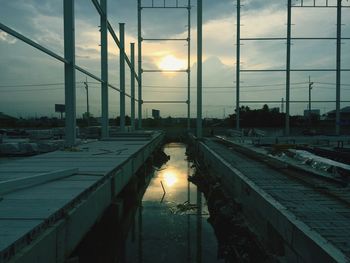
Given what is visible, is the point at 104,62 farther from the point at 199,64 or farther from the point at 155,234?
the point at 199,64

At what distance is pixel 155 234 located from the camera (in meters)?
6.76

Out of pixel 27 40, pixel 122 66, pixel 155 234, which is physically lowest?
pixel 155 234

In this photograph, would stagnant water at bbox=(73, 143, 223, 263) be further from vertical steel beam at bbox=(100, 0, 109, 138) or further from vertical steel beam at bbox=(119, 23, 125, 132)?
vertical steel beam at bbox=(119, 23, 125, 132)

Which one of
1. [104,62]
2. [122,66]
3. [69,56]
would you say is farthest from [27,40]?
[122,66]

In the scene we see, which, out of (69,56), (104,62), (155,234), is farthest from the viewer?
(104,62)

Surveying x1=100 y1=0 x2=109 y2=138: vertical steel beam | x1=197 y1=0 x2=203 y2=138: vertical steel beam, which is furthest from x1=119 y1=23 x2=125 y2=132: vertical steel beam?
x1=197 y1=0 x2=203 y2=138: vertical steel beam

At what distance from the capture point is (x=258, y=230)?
5.46 metres

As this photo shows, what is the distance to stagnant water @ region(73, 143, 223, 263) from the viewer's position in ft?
18.6

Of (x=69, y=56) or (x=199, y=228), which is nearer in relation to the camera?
(x=199, y=228)

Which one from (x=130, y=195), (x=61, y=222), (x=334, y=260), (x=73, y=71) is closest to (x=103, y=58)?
(x=73, y=71)

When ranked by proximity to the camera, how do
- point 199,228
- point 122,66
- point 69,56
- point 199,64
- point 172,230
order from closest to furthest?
point 172,230, point 199,228, point 69,56, point 122,66, point 199,64

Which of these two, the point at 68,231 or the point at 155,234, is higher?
the point at 68,231

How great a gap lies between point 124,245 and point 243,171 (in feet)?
9.82

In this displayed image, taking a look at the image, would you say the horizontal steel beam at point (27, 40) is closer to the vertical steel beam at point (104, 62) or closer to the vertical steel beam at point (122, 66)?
the vertical steel beam at point (104, 62)
